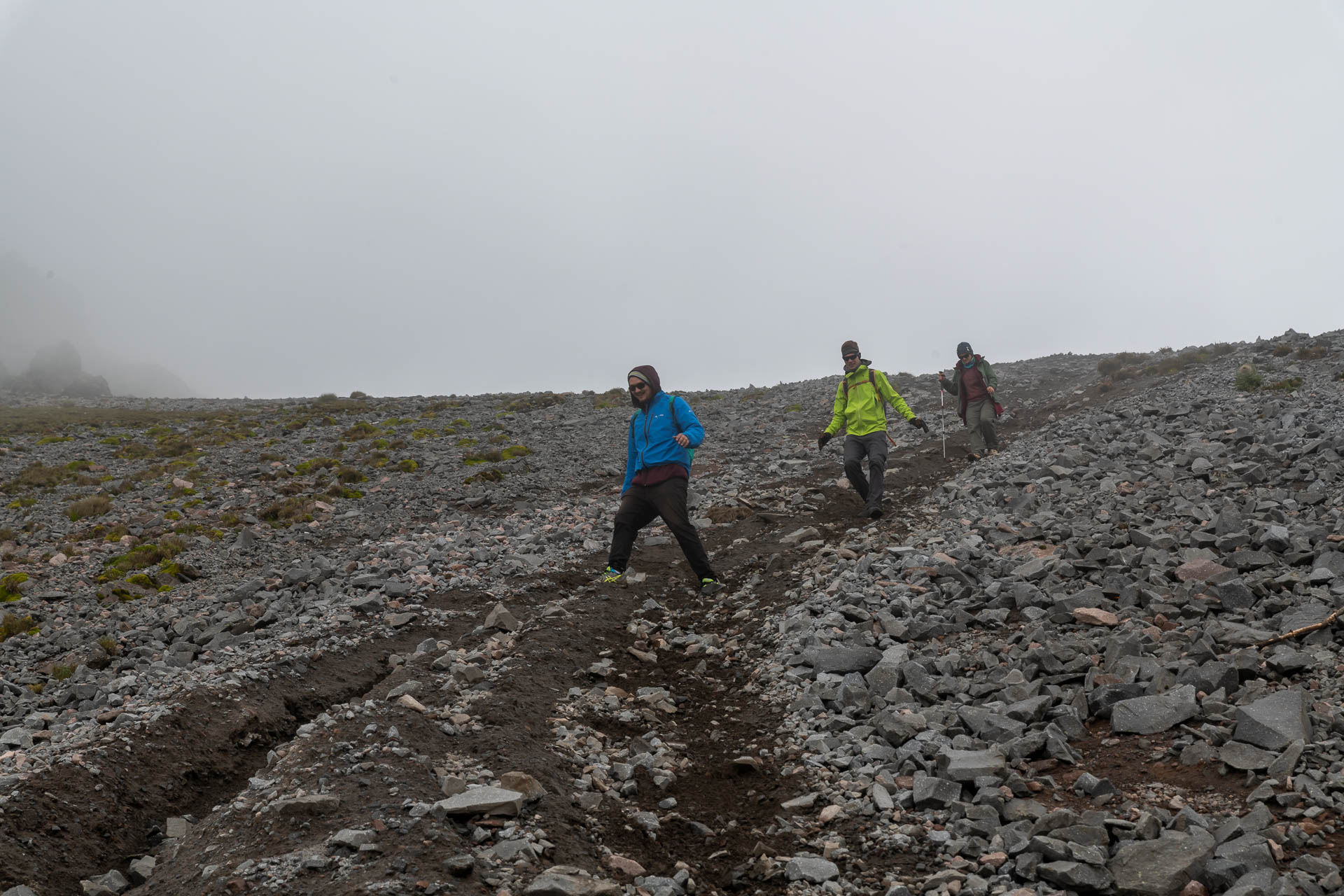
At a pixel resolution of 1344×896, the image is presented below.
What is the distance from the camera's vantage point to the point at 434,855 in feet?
15.1

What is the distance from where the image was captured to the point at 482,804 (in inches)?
201

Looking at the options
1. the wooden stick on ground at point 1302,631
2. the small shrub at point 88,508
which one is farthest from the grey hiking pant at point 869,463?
the small shrub at point 88,508

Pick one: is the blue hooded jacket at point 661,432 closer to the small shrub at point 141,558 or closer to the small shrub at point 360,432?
the small shrub at point 141,558

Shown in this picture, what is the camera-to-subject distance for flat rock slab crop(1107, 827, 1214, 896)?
407 cm

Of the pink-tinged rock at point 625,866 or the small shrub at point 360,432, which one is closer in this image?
the pink-tinged rock at point 625,866

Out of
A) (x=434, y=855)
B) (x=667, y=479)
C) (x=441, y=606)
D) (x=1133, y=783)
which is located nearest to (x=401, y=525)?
(x=441, y=606)

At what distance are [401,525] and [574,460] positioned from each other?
749 cm

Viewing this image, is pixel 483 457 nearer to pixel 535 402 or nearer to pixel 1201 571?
pixel 535 402

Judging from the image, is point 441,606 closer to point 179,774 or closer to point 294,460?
point 179,774

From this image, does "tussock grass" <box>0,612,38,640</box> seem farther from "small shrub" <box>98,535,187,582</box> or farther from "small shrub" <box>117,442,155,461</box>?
"small shrub" <box>117,442,155,461</box>

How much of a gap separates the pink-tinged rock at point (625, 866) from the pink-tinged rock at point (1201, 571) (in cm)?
606

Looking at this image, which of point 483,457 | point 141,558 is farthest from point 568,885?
point 483,457

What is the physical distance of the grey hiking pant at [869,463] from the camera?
13.6m

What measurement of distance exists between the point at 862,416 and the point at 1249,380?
958cm
